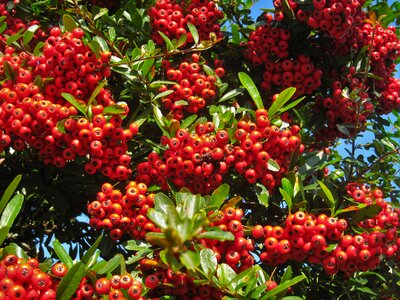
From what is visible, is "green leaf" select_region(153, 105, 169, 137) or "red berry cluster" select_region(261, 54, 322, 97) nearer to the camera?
"green leaf" select_region(153, 105, 169, 137)

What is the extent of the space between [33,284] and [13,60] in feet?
5.79

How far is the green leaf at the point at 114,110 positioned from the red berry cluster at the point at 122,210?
44 cm

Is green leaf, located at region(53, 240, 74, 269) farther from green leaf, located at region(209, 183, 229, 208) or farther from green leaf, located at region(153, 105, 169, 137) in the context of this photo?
green leaf, located at region(153, 105, 169, 137)

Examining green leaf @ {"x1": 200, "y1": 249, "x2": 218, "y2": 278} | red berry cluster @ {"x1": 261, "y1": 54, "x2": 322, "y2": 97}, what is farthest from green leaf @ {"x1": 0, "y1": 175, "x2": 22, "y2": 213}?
red berry cluster @ {"x1": 261, "y1": 54, "x2": 322, "y2": 97}

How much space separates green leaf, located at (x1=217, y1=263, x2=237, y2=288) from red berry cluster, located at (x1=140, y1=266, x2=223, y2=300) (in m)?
0.09

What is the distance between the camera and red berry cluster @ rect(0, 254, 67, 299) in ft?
7.78

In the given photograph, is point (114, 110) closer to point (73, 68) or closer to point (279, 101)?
point (73, 68)

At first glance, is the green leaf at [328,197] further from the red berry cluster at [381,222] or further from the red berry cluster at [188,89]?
the red berry cluster at [188,89]

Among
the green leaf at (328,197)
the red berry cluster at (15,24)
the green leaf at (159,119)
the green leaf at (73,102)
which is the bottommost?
the green leaf at (328,197)

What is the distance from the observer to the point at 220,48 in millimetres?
4695

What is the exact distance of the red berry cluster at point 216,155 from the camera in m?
3.13

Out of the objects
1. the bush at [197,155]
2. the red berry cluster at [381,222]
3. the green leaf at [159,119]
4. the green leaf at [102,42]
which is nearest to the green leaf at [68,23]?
the bush at [197,155]

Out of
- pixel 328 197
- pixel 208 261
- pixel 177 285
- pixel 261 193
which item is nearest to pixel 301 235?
pixel 328 197

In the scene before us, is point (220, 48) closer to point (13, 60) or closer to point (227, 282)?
point (13, 60)
